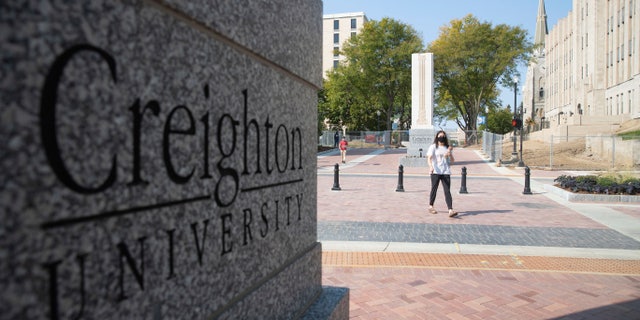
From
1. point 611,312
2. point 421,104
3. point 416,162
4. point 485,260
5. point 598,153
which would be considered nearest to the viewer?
point 611,312

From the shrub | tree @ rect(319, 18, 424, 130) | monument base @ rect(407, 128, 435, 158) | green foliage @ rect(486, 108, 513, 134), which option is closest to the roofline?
green foliage @ rect(486, 108, 513, 134)

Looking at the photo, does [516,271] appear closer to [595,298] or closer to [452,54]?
[595,298]

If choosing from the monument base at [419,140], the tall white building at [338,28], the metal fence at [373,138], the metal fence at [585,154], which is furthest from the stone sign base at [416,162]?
the tall white building at [338,28]

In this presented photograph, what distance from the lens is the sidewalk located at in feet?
14.9

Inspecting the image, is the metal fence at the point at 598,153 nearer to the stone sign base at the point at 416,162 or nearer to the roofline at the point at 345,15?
the stone sign base at the point at 416,162

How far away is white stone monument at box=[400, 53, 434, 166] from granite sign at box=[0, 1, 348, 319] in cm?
2716

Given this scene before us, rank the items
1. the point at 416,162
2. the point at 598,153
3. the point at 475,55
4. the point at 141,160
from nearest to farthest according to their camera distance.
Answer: the point at 141,160
the point at 416,162
the point at 598,153
the point at 475,55

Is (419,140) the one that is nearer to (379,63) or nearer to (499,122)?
(379,63)

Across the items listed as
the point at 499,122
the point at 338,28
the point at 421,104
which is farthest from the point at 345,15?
the point at 421,104

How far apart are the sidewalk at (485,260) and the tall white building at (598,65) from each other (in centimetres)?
3818

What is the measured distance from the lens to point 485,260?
6.09 metres

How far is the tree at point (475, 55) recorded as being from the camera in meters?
46.3

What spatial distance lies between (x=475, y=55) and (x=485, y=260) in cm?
4557

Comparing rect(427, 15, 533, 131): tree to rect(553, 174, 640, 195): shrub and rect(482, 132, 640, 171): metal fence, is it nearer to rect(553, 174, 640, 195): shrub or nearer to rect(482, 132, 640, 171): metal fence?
rect(482, 132, 640, 171): metal fence
